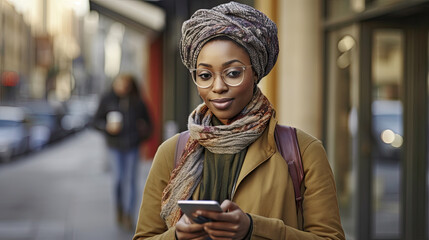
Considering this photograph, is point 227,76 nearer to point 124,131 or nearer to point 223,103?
point 223,103

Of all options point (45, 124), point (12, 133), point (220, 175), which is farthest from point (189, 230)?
point (45, 124)

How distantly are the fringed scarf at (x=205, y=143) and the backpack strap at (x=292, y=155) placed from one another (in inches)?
2.7

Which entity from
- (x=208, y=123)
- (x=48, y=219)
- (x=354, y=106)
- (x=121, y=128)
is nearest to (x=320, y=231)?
Answer: (x=208, y=123)

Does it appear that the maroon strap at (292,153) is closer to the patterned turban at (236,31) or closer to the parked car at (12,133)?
the patterned turban at (236,31)

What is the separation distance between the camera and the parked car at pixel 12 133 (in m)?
17.9

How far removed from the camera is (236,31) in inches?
73.6

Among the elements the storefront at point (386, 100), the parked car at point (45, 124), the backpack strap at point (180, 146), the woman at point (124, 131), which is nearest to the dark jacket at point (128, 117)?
the woman at point (124, 131)

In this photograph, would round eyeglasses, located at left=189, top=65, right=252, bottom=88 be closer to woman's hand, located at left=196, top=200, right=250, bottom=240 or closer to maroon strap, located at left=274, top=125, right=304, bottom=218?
maroon strap, located at left=274, top=125, right=304, bottom=218

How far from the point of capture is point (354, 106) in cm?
634

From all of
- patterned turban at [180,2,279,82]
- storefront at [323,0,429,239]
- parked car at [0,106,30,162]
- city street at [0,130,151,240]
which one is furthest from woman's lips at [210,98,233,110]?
parked car at [0,106,30,162]

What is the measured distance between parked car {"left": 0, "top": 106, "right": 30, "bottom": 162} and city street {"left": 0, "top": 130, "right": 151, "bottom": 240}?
17.1 inches

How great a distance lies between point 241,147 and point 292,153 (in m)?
0.17

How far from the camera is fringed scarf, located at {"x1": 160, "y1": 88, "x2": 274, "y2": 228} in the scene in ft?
6.37

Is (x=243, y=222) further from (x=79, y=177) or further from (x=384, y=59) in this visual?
(x=79, y=177)
